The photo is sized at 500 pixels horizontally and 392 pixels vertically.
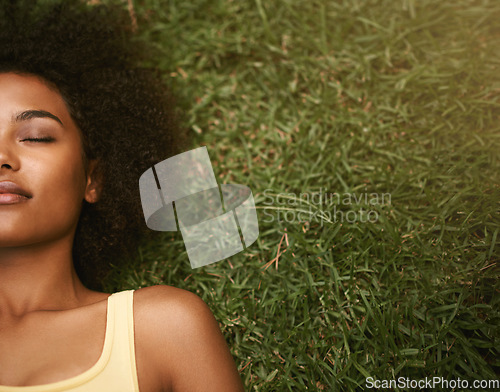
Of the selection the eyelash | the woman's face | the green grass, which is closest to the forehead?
the woman's face

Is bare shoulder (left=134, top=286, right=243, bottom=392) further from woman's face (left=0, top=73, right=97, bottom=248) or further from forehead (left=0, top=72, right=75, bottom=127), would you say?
forehead (left=0, top=72, right=75, bottom=127)

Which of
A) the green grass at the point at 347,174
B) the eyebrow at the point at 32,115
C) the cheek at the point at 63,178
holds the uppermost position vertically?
the eyebrow at the point at 32,115

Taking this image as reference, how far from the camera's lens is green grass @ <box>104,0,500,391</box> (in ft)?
6.46

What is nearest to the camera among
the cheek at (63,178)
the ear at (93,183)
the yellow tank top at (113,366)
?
the yellow tank top at (113,366)

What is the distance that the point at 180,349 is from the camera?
1.64 meters

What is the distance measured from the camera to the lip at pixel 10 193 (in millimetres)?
1592

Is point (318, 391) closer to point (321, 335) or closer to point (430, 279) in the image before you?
point (321, 335)

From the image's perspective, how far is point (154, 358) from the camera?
1.65 metres

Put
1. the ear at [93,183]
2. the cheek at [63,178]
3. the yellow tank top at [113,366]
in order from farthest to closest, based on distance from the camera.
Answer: the ear at [93,183] → the cheek at [63,178] → the yellow tank top at [113,366]

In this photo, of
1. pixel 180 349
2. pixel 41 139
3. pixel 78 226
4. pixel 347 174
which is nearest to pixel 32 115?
pixel 41 139

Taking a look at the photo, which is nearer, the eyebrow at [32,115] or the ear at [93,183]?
the eyebrow at [32,115]

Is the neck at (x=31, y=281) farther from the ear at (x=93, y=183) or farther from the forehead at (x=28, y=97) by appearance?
the forehead at (x=28, y=97)

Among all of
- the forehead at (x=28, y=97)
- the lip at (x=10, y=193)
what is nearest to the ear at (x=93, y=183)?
the forehead at (x=28, y=97)

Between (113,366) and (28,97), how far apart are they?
3.79 feet
